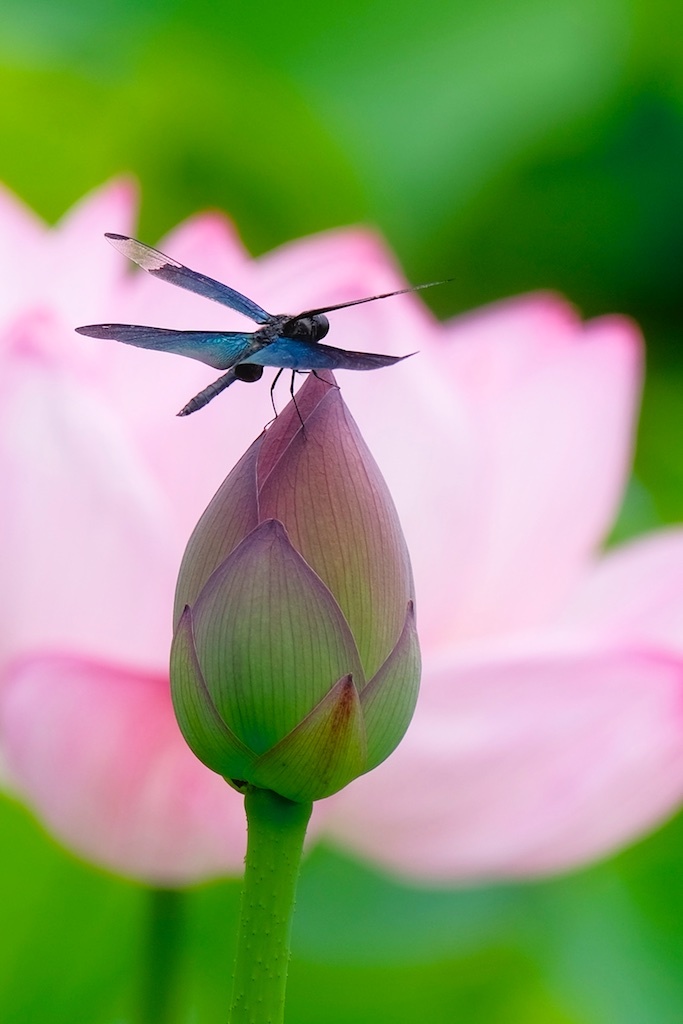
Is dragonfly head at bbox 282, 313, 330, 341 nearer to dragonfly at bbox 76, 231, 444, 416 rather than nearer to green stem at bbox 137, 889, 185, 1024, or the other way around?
dragonfly at bbox 76, 231, 444, 416

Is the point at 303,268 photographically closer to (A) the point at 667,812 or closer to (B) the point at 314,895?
(A) the point at 667,812

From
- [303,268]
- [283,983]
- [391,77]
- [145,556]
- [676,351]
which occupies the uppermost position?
[391,77]

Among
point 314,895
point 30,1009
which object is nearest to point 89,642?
point 30,1009

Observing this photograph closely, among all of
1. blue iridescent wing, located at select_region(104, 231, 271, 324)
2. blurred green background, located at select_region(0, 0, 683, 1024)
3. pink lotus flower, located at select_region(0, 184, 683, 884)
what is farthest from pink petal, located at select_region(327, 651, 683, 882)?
blurred green background, located at select_region(0, 0, 683, 1024)

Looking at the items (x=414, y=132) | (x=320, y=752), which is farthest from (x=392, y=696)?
(x=414, y=132)

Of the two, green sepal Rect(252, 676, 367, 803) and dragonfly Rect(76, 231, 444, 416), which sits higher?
dragonfly Rect(76, 231, 444, 416)

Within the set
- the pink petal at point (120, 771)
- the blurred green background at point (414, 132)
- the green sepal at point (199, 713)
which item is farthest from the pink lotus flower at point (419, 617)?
the blurred green background at point (414, 132)

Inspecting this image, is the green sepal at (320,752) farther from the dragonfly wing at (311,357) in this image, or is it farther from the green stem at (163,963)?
the green stem at (163,963)

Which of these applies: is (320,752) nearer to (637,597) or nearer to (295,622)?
(295,622)
